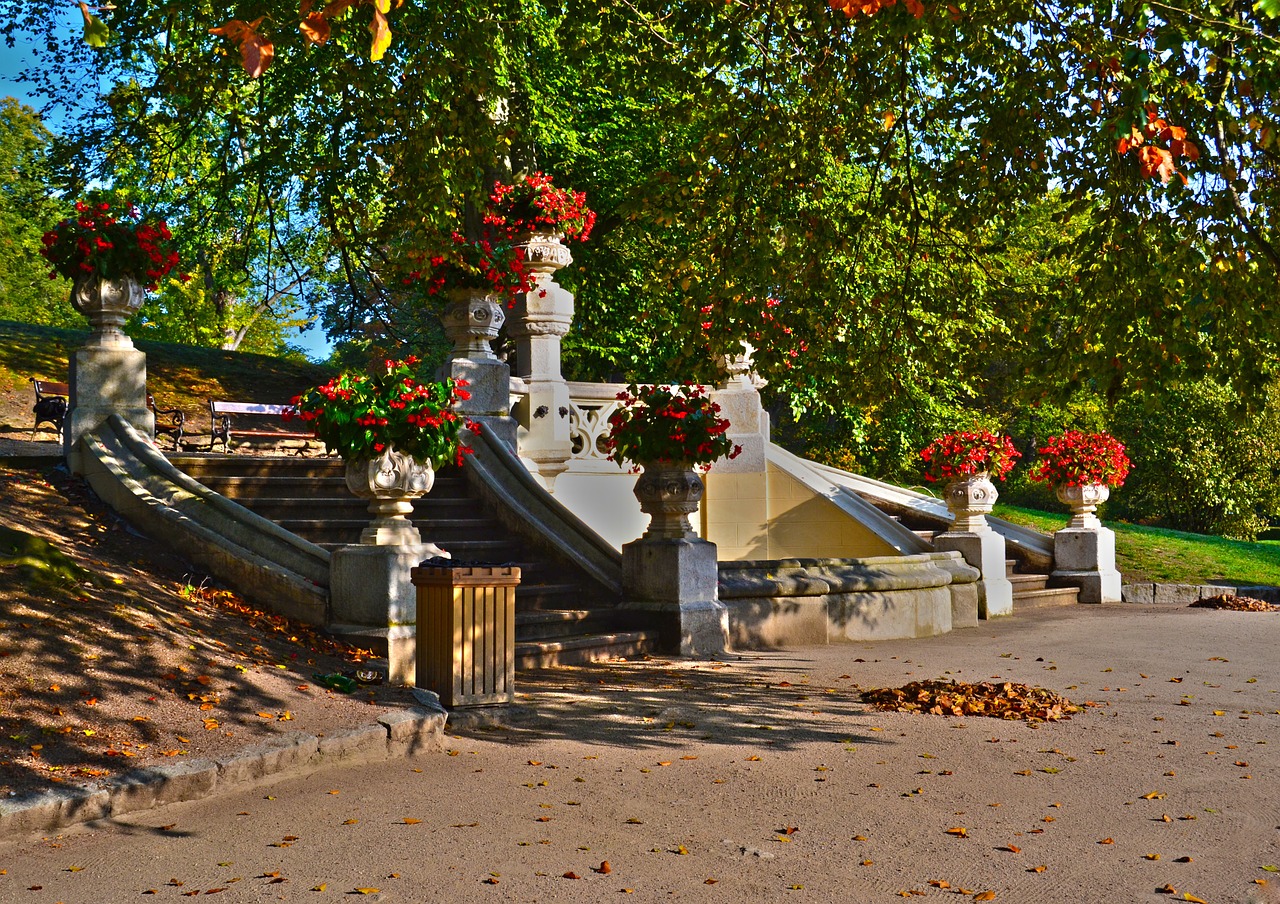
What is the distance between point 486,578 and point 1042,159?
563 centimetres

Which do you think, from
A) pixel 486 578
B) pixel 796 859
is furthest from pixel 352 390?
pixel 796 859

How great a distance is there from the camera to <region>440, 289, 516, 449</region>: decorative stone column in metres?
13.3

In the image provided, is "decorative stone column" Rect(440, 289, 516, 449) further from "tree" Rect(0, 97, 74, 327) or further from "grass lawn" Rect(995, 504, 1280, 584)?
"tree" Rect(0, 97, 74, 327)

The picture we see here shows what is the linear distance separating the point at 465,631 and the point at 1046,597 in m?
11.6

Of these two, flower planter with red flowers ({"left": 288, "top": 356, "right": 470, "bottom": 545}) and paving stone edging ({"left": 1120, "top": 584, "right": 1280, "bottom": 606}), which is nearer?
flower planter with red flowers ({"left": 288, "top": 356, "right": 470, "bottom": 545})

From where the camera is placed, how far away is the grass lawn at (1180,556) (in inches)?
749

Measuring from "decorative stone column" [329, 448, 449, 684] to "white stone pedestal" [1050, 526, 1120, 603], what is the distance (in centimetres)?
1161

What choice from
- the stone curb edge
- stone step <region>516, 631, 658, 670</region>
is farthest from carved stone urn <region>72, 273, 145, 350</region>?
the stone curb edge

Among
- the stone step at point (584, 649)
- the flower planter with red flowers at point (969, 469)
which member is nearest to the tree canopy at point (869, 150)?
the flower planter with red flowers at point (969, 469)

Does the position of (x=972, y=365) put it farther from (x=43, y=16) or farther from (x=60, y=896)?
(x=43, y=16)

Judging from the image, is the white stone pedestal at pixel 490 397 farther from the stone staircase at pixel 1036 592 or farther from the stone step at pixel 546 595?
the stone staircase at pixel 1036 592

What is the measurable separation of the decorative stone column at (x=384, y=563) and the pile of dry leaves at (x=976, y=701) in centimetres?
334

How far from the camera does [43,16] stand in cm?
1619

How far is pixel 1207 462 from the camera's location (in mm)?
26828
